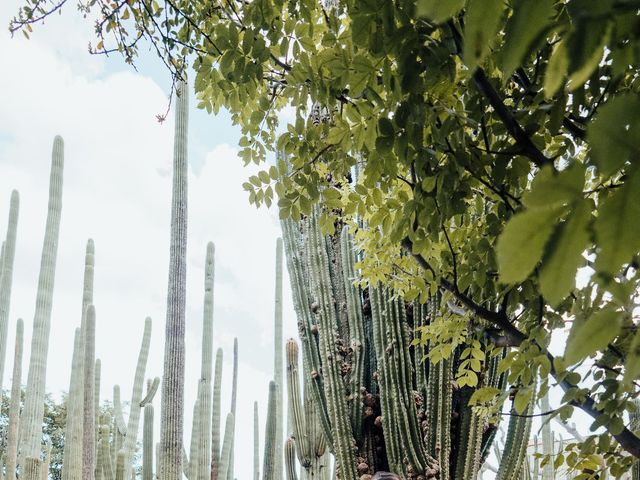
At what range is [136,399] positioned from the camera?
691 cm

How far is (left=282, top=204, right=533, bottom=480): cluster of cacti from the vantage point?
285 cm

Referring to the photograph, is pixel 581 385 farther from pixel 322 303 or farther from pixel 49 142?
pixel 49 142

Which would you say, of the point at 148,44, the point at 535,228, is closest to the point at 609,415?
the point at 535,228

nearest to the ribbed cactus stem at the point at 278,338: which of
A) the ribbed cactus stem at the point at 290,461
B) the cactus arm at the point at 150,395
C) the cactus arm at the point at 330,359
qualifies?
the cactus arm at the point at 150,395

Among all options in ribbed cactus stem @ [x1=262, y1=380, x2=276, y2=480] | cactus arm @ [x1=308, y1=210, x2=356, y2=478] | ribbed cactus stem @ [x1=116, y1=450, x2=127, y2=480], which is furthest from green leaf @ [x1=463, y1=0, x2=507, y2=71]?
ribbed cactus stem @ [x1=116, y1=450, x2=127, y2=480]

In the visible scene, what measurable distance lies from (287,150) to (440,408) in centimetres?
194

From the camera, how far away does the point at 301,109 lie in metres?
1.21

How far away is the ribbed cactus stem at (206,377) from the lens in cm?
634

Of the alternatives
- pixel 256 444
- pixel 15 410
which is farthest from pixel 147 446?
pixel 256 444

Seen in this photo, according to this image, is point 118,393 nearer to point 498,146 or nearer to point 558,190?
→ point 498,146

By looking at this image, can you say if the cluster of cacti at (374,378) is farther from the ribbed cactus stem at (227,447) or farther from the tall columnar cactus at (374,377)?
the ribbed cactus stem at (227,447)

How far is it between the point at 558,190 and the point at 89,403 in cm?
647

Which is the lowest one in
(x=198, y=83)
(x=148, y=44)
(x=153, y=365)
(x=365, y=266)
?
(x=365, y=266)

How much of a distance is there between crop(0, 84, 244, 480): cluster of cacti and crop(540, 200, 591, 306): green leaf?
4943 mm
